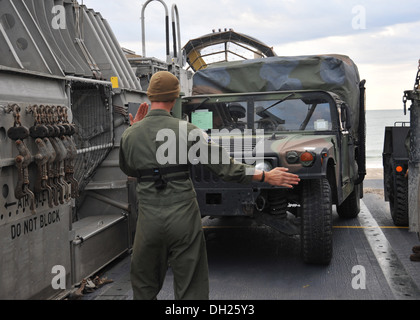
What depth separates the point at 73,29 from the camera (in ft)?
21.6

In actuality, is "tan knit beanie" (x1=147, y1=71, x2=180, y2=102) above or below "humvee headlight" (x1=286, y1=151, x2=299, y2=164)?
above

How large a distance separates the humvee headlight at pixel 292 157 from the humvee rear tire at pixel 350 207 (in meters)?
3.21

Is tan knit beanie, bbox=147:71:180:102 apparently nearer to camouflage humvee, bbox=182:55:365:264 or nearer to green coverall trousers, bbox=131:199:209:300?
green coverall trousers, bbox=131:199:209:300

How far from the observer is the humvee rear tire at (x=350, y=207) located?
8.56 m

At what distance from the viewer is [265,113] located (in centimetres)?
678

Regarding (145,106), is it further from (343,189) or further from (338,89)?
(338,89)

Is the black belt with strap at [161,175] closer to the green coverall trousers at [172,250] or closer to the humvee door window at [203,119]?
the green coverall trousers at [172,250]

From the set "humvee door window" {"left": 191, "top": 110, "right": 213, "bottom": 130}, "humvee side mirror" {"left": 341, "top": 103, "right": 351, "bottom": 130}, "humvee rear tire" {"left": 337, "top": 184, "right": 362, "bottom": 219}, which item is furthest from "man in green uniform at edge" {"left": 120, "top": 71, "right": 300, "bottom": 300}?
"humvee rear tire" {"left": 337, "top": 184, "right": 362, "bottom": 219}

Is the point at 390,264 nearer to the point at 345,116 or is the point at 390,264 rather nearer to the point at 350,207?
the point at 345,116

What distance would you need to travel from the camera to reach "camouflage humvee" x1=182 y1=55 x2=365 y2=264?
5.68 m

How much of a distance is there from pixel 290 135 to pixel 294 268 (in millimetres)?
1548

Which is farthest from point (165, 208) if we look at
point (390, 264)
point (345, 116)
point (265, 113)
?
point (345, 116)

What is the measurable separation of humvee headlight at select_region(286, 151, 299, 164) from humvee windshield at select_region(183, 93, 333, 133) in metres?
1.08

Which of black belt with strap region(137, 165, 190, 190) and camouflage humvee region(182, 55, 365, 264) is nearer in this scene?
black belt with strap region(137, 165, 190, 190)
